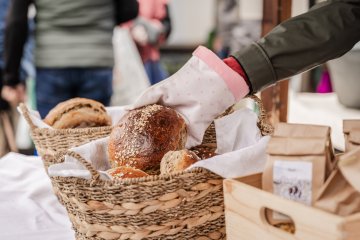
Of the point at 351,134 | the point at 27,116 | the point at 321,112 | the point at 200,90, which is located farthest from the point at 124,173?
the point at 321,112

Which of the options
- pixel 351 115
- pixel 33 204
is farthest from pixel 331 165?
pixel 351 115

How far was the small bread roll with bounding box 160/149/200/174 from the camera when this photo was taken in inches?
33.6

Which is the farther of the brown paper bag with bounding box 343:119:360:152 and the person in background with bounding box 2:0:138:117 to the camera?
the person in background with bounding box 2:0:138:117

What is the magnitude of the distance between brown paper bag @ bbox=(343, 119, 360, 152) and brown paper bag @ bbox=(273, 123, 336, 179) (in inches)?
2.3

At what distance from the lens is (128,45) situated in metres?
3.16

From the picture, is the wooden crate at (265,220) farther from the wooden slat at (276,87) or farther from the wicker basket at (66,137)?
the wooden slat at (276,87)

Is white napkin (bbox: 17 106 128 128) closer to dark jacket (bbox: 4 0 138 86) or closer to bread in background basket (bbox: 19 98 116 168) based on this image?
bread in background basket (bbox: 19 98 116 168)

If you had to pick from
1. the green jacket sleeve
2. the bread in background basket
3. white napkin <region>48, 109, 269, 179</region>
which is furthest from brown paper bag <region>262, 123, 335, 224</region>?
the bread in background basket

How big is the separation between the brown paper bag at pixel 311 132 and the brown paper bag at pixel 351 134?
0.06 meters

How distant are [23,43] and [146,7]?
3.87 feet

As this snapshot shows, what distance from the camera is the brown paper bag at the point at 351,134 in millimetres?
731

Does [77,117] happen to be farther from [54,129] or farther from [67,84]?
[67,84]

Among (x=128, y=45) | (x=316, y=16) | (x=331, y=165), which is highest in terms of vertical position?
(x=316, y=16)

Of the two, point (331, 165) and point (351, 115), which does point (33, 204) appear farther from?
point (351, 115)
